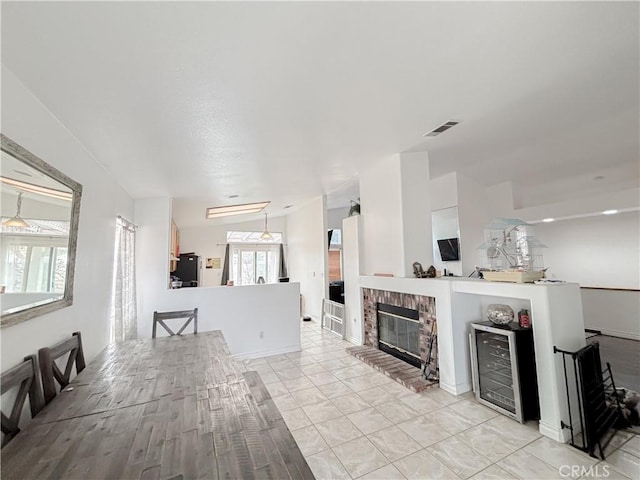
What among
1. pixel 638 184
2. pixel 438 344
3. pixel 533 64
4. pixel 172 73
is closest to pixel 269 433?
pixel 172 73

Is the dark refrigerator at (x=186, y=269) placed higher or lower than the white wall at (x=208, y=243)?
lower

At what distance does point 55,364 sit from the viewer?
6.26ft

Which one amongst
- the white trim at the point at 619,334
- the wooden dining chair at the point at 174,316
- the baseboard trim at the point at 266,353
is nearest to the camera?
the wooden dining chair at the point at 174,316

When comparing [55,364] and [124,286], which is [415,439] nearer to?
[55,364]

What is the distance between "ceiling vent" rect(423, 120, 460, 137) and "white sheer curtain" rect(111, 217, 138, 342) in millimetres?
3955

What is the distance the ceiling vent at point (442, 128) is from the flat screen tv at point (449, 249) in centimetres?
269

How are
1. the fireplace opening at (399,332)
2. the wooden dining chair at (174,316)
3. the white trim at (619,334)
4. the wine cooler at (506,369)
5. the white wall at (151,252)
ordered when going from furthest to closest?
the white trim at (619,334) < the white wall at (151,252) < the fireplace opening at (399,332) < the wooden dining chair at (174,316) < the wine cooler at (506,369)

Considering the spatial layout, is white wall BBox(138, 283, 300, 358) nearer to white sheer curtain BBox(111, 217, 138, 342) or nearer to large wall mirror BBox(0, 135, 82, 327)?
white sheer curtain BBox(111, 217, 138, 342)

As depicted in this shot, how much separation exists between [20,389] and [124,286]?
6.84 ft

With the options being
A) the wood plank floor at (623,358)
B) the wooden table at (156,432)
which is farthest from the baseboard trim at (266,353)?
the wood plank floor at (623,358)

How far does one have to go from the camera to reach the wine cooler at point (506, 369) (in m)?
2.57

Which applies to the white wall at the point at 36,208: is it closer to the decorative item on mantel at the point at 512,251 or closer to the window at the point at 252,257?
the decorative item on mantel at the point at 512,251

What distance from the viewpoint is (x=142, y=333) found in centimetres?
402

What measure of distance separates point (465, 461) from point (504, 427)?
71 centimetres
